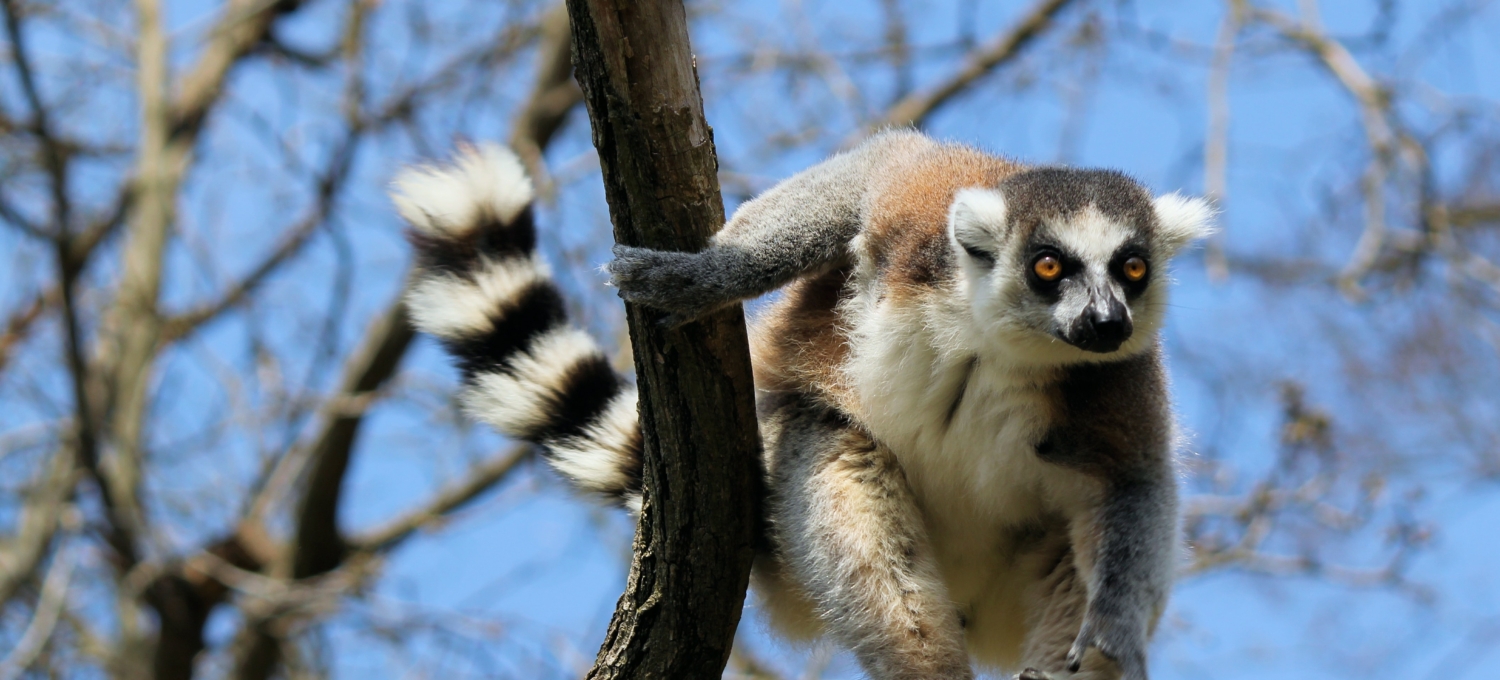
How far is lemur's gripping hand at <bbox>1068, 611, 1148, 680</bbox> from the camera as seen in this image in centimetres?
393

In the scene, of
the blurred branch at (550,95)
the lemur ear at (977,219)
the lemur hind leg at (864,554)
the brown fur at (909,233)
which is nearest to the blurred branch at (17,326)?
the blurred branch at (550,95)

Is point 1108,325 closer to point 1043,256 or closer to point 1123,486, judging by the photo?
point 1043,256

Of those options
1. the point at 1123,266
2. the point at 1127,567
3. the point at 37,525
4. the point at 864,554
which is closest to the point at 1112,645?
the point at 1127,567

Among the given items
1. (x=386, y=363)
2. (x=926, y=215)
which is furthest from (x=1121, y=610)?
(x=386, y=363)

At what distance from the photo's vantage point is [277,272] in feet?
34.5

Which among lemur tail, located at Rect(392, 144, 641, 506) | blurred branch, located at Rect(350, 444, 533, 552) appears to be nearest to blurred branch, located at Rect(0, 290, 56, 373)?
blurred branch, located at Rect(350, 444, 533, 552)

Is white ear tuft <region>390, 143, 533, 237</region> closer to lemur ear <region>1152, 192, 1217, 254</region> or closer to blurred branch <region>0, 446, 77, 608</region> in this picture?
lemur ear <region>1152, 192, 1217, 254</region>

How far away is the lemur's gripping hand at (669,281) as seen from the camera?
11.2 ft

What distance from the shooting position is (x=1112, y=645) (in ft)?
12.9

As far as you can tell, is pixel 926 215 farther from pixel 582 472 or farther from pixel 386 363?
pixel 386 363

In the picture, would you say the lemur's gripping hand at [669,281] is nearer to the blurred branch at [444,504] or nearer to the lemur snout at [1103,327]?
the lemur snout at [1103,327]

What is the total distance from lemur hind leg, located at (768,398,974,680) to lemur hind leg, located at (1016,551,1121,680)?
267 millimetres

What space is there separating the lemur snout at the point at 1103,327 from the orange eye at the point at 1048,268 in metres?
0.24

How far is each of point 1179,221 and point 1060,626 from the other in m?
1.47
